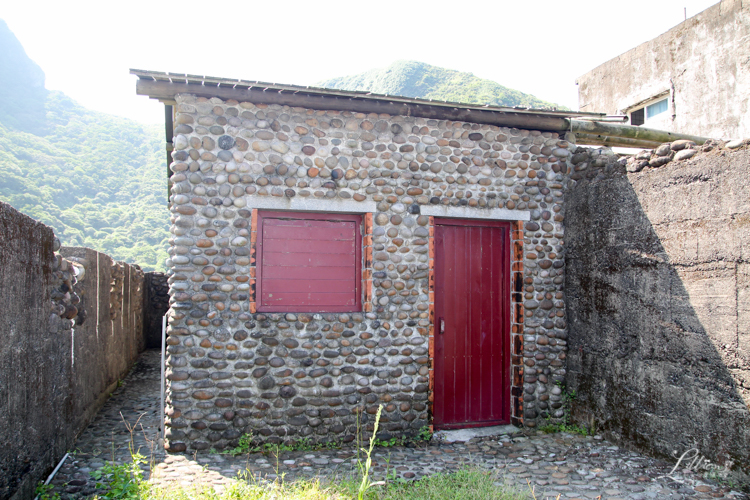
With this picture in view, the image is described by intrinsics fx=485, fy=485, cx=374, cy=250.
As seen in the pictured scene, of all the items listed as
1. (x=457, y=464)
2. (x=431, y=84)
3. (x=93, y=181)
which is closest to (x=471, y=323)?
(x=457, y=464)

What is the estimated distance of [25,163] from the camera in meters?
33.8

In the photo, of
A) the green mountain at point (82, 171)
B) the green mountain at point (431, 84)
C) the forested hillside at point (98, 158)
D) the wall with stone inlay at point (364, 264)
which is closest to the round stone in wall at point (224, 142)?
the wall with stone inlay at point (364, 264)

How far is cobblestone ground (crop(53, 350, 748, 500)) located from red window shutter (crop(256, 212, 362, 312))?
4.88ft

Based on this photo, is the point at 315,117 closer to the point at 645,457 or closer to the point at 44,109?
the point at 645,457

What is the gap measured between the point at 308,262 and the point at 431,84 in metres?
34.5

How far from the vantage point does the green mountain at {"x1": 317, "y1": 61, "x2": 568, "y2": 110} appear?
2950 cm

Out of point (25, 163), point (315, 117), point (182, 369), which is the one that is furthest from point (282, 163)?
point (25, 163)

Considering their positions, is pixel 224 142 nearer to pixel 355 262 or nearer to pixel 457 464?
pixel 355 262

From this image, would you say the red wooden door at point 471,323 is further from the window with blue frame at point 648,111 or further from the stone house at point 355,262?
the window with blue frame at point 648,111

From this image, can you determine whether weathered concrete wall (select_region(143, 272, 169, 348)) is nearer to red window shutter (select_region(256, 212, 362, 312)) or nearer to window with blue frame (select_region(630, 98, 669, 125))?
red window shutter (select_region(256, 212, 362, 312))

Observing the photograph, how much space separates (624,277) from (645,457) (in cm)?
171

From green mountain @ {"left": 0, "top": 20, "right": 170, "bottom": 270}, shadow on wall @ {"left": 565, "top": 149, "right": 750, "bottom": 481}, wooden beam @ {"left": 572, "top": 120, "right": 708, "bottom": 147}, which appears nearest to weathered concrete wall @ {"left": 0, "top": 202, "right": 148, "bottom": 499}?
shadow on wall @ {"left": 565, "top": 149, "right": 750, "bottom": 481}

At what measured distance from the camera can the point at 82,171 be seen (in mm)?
35375

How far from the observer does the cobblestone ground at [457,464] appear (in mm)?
3922
